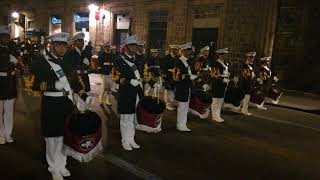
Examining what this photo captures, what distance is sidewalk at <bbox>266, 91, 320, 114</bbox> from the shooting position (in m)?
14.3

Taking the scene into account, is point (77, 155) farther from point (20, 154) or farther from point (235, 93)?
point (235, 93)

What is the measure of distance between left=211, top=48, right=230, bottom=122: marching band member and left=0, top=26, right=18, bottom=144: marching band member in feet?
17.9

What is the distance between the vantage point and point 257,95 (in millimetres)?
13750

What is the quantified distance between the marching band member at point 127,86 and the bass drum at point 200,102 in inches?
125

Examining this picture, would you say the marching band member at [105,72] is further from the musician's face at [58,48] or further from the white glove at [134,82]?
the musician's face at [58,48]

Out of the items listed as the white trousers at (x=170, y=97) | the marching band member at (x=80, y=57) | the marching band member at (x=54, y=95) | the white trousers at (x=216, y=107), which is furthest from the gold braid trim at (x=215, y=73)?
the marching band member at (x=54, y=95)

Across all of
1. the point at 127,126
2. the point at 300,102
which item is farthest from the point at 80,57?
the point at 300,102

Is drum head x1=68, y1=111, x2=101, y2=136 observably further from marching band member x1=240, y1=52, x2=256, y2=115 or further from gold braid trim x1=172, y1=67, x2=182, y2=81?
marching band member x1=240, y1=52, x2=256, y2=115

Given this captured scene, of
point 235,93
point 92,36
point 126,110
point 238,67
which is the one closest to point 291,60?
point 238,67

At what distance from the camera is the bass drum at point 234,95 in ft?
39.2

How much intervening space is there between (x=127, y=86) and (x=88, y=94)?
1404 mm

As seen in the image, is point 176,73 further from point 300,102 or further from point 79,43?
point 300,102

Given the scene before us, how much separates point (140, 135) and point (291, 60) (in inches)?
471

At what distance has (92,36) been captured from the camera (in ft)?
100
